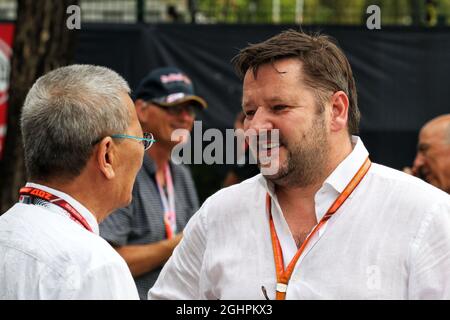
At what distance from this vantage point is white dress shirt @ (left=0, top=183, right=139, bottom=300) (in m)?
2.38

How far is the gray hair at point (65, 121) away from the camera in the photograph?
2.62 m

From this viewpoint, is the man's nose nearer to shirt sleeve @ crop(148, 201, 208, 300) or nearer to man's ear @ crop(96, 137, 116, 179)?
shirt sleeve @ crop(148, 201, 208, 300)

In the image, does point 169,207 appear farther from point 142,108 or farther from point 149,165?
point 142,108

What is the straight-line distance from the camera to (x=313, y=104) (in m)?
3.16

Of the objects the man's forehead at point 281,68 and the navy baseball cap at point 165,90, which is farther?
the navy baseball cap at point 165,90

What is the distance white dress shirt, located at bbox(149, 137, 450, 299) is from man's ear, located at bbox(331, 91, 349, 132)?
0.10 m

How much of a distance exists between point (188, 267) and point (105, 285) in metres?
0.93

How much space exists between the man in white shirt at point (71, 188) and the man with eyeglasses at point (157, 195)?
63.5 inches

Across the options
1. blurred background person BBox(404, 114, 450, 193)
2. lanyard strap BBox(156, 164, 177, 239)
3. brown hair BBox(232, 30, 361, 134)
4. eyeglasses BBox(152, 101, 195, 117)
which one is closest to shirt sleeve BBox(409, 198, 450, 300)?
brown hair BBox(232, 30, 361, 134)

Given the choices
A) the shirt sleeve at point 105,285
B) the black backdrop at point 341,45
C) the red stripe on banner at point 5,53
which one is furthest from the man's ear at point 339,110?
the red stripe on banner at point 5,53

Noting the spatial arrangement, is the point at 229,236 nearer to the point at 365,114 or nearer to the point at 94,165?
the point at 94,165

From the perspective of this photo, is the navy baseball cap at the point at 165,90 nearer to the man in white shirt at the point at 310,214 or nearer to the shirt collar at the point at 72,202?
the man in white shirt at the point at 310,214

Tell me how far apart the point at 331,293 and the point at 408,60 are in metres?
5.41

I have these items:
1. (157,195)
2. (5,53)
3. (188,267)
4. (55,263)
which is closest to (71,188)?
(55,263)
